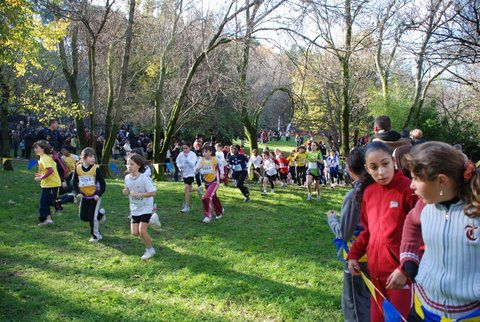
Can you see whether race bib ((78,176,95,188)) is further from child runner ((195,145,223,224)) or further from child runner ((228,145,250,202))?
child runner ((228,145,250,202))

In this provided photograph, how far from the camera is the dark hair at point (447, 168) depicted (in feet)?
7.31

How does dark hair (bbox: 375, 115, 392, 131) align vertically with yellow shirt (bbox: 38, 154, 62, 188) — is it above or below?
above

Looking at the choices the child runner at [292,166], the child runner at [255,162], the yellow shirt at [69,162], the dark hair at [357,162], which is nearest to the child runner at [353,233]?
the dark hair at [357,162]

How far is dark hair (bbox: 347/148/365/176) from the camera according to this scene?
3.58 m

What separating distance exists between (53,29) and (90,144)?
5.72 meters

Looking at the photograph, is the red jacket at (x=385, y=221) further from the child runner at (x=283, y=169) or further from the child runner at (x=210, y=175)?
the child runner at (x=283, y=169)

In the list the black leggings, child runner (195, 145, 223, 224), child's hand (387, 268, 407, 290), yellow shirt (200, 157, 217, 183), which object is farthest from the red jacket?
the black leggings

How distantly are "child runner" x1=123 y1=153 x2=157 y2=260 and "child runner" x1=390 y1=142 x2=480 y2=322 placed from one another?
16.9ft

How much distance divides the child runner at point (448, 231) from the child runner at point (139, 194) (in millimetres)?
5158

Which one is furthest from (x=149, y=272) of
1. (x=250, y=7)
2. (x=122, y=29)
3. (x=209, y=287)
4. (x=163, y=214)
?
(x=122, y=29)

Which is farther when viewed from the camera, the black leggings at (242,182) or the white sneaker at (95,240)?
the black leggings at (242,182)

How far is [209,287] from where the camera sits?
5805mm

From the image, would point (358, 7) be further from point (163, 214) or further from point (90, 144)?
point (90, 144)

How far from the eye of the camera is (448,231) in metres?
2.30
